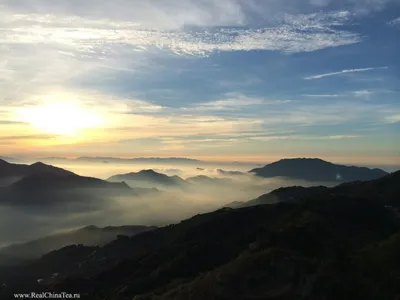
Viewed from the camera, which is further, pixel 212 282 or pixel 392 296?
pixel 212 282

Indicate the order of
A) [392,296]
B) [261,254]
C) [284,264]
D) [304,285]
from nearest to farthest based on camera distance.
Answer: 1. [392,296]
2. [304,285]
3. [284,264]
4. [261,254]

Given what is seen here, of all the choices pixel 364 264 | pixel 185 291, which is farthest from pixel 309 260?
pixel 185 291

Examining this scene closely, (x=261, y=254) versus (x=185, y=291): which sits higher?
(x=261, y=254)

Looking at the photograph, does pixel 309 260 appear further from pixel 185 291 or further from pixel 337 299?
pixel 185 291

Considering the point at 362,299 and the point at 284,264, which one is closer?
the point at 362,299

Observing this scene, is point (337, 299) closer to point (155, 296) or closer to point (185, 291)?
point (185, 291)

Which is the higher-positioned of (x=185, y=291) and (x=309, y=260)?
(x=309, y=260)

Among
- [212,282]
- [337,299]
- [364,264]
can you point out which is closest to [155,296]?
[212,282]

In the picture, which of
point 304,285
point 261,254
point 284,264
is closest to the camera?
point 304,285

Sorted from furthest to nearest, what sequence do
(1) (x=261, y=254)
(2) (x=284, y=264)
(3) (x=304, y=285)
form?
(1) (x=261, y=254) → (2) (x=284, y=264) → (3) (x=304, y=285)
